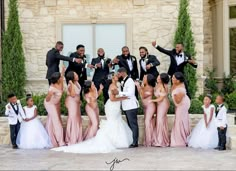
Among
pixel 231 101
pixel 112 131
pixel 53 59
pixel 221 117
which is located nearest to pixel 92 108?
pixel 112 131

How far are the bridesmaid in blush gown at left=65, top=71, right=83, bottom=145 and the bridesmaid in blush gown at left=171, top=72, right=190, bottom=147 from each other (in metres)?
2.12

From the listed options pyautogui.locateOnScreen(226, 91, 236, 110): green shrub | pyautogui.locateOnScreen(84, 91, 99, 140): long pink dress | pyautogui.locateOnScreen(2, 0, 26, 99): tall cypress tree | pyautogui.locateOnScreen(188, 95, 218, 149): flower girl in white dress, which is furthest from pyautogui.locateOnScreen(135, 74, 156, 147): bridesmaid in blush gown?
pyautogui.locateOnScreen(2, 0, 26, 99): tall cypress tree

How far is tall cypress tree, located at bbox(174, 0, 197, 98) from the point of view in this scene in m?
14.7

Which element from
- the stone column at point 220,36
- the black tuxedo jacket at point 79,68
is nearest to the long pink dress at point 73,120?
the black tuxedo jacket at point 79,68

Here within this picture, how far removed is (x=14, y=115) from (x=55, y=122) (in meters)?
0.91

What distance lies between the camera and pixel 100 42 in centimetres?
1529

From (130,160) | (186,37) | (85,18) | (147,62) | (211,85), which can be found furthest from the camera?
(211,85)

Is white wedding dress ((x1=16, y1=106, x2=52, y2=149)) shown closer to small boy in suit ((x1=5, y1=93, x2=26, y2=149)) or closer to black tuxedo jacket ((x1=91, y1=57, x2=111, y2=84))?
small boy in suit ((x1=5, y1=93, x2=26, y2=149))

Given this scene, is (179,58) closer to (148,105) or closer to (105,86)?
(148,105)

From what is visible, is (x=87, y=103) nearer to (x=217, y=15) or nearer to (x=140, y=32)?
(x=140, y=32)

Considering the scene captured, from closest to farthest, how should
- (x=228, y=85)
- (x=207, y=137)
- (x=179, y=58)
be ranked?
(x=207, y=137) < (x=179, y=58) < (x=228, y=85)

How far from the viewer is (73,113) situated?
1134cm

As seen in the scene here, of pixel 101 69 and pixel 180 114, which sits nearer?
pixel 180 114

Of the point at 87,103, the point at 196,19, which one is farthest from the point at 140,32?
the point at 87,103
